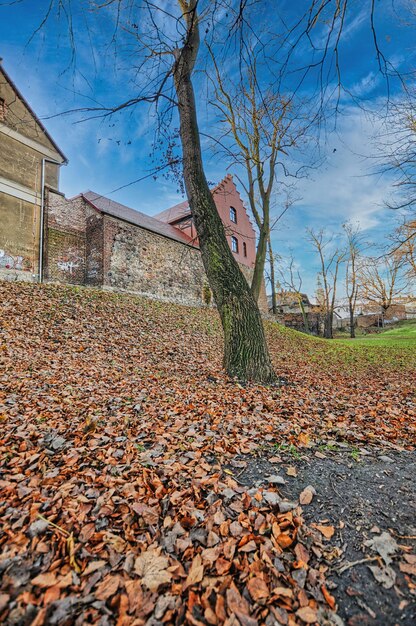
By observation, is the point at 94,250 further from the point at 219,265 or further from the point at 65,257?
the point at 219,265

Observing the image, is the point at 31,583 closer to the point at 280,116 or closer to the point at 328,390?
the point at 328,390

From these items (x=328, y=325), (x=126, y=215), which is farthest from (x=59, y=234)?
(x=328, y=325)

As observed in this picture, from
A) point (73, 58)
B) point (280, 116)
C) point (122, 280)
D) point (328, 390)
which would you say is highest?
point (280, 116)

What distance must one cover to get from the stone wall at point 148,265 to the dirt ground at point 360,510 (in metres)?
11.6

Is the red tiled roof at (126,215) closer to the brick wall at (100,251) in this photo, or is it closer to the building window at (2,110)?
the brick wall at (100,251)

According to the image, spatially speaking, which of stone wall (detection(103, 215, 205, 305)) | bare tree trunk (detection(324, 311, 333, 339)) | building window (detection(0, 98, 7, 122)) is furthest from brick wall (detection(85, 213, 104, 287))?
bare tree trunk (detection(324, 311, 333, 339))

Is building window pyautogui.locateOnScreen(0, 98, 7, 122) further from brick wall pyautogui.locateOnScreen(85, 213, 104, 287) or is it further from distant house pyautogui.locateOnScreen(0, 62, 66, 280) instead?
brick wall pyautogui.locateOnScreen(85, 213, 104, 287)

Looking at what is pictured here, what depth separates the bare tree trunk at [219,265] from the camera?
17.1 feet

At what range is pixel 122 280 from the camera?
13750 millimetres

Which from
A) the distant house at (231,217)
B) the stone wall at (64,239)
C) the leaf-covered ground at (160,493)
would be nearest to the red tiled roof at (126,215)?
the stone wall at (64,239)

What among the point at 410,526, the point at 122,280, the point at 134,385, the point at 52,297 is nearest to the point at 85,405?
the point at 134,385

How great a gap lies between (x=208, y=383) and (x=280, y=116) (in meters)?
8.80

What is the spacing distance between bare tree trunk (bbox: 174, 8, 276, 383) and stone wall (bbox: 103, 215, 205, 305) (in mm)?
7845

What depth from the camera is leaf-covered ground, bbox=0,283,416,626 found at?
1263 mm
